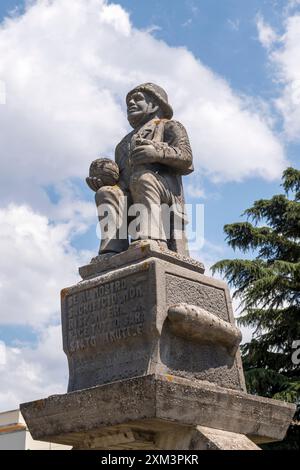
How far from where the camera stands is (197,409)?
5.29m

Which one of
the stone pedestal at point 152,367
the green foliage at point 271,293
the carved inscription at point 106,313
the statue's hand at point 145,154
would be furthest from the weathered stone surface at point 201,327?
the green foliage at point 271,293

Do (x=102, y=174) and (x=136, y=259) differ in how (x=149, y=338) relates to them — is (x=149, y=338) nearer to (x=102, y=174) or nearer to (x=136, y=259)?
(x=136, y=259)

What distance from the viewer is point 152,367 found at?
539 cm

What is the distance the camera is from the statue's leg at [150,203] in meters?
6.23

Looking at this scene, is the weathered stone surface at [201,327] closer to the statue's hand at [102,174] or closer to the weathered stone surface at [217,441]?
the weathered stone surface at [217,441]

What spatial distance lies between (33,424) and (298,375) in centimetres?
1350

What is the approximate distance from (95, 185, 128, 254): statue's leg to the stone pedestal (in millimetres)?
243

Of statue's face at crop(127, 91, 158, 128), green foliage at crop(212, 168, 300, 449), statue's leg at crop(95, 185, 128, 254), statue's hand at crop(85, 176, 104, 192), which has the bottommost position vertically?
statue's leg at crop(95, 185, 128, 254)

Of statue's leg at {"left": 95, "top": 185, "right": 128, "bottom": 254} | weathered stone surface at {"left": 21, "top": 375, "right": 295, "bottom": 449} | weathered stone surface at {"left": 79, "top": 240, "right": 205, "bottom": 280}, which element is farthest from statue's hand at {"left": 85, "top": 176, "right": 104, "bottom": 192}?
weathered stone surface at {"left": 21, "top": 375, "right": 295, "bottom": 449}

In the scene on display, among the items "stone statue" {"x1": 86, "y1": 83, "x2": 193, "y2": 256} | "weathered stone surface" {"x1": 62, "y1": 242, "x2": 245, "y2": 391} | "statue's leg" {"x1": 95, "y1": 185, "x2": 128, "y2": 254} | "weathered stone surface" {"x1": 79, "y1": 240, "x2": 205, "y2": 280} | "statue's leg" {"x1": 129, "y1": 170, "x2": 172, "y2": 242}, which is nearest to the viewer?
"weathered stone surface" {"x1": 62, "y1": 242, "x2": 245, "y2": 391}

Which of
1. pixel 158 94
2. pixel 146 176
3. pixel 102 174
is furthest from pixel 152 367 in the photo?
pixel 158 94

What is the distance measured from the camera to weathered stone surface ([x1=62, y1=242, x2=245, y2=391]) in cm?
555

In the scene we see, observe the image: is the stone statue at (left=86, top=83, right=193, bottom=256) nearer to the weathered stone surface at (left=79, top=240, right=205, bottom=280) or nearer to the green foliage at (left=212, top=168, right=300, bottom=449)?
the weathered stone surface at (left=79, top=240, right=205, bottom=280)
